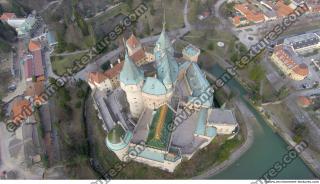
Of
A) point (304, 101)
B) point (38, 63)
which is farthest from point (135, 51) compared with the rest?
point (304, 101)

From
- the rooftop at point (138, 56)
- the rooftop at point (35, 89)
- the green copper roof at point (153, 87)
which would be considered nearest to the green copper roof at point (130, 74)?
the green copper roof at point (153, 87)

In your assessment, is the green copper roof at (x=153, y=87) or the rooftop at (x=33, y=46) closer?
the green copper roof at (x=153, y=87)

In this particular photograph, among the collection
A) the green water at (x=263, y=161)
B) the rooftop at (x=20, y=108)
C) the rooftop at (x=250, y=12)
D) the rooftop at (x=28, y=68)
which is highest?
the rooftop at (x=250, y=12)

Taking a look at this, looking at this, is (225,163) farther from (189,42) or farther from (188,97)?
(189,42)

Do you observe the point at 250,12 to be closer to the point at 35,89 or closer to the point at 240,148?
the point at 240,148

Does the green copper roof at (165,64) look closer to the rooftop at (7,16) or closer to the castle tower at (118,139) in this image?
the castle tower at (118,139)

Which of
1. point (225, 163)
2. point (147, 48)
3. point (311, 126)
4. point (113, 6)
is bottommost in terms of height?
point (225, 163)

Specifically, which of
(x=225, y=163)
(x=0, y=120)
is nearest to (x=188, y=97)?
(x=225, y=163)
